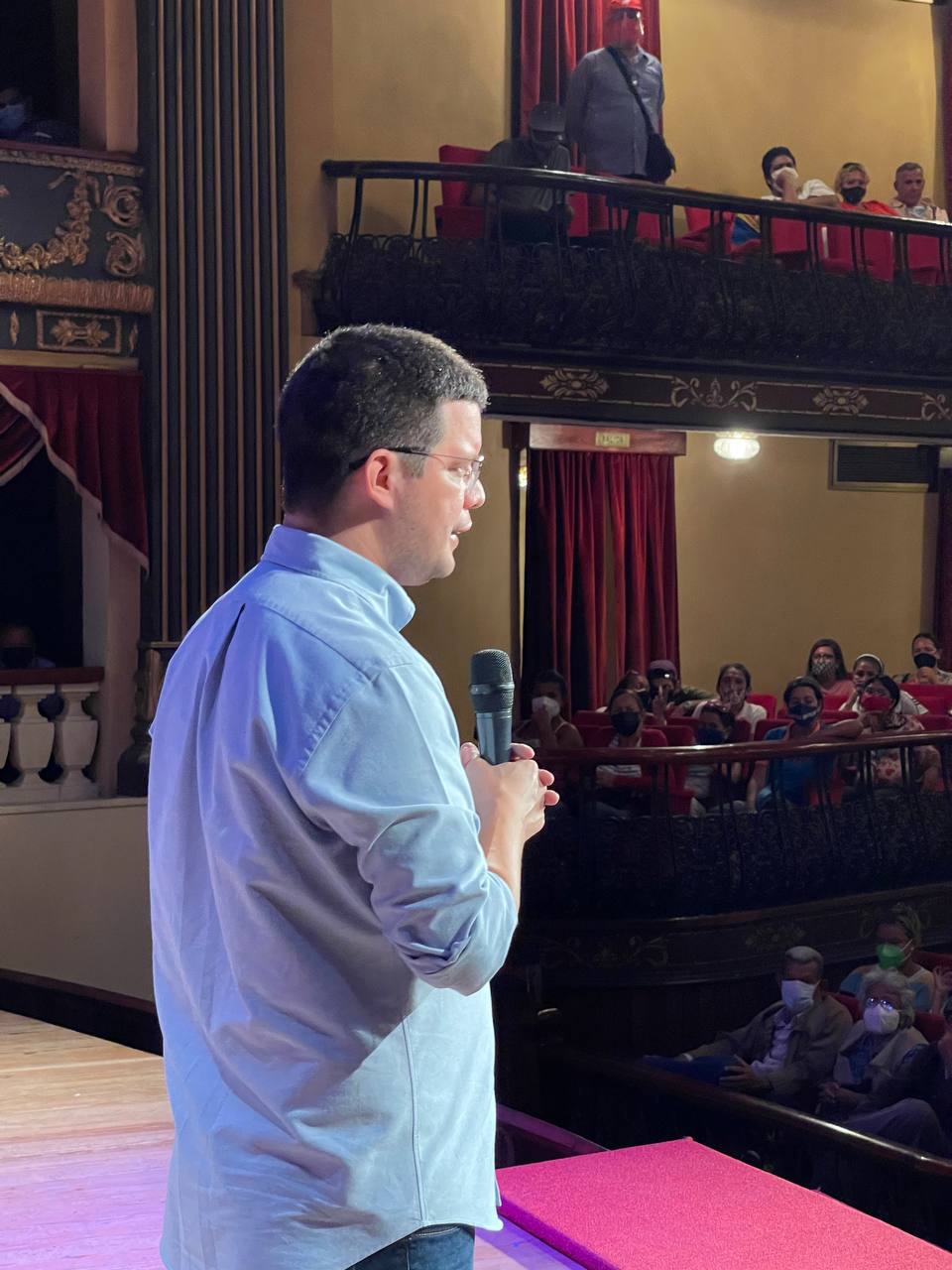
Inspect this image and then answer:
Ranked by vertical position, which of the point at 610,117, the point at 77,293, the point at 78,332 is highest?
the point at 610,117

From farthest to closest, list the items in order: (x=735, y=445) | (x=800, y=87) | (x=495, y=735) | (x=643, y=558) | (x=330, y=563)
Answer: (x=800, y=87) → (x=643, y=558) → (x=735, y=445) → (x=495, y=735) → (x=330, y=563)

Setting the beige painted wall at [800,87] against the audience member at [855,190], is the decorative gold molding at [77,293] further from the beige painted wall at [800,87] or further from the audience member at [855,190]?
the beige painted wall at [800,87]

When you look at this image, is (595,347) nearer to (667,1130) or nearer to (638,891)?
(638,891)

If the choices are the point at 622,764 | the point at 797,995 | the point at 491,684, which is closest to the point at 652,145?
the point at 622,764

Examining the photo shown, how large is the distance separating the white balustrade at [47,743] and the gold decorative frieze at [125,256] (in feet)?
6.29

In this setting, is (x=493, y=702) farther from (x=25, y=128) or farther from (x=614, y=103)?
(x=614, y=103)

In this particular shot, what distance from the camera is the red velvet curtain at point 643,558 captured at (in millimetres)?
10728

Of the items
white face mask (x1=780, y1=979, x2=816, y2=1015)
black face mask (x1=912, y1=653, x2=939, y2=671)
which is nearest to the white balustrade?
white face mask (x1=780, y1=979, x2=816, y2=1015)

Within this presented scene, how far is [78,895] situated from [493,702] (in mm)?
5777

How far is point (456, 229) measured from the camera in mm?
8508

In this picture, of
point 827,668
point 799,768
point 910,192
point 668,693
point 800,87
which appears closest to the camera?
point 799,768

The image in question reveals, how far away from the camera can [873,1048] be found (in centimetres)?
571

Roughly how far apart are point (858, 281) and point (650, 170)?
1.45 metres

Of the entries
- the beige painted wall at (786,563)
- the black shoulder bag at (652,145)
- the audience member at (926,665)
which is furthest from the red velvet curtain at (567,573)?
the black shoulder bag at (652,145)
